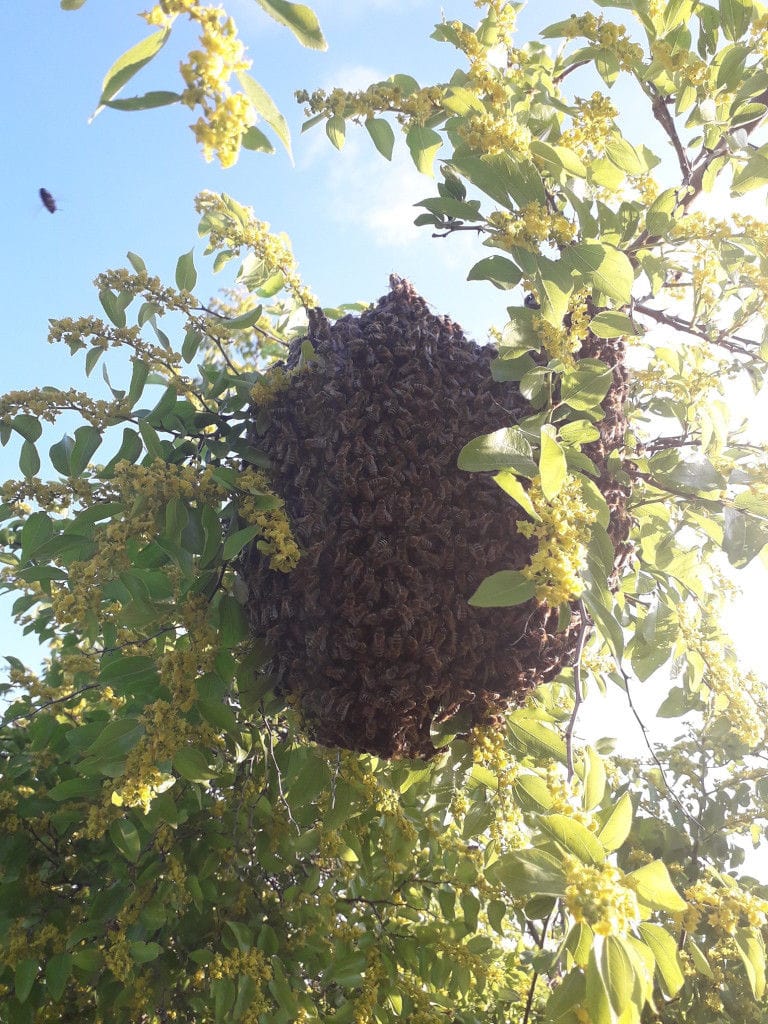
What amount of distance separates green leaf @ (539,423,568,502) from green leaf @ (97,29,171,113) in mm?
726

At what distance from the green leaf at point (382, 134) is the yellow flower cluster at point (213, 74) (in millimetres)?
699

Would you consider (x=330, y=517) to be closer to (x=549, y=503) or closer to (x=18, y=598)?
(x=549, y=503)

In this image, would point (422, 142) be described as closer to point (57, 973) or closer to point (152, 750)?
point (152, 750)

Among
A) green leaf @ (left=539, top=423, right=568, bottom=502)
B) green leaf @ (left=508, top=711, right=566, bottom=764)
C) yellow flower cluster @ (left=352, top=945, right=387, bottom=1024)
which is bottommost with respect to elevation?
yellow flower cluster @ (left=352, top=945, right=387, bottom=1024)

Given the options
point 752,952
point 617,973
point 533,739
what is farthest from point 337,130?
point 752,952

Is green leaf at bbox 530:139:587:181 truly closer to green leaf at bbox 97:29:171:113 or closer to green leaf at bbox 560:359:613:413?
green leaf at bbox 560:359:613:413

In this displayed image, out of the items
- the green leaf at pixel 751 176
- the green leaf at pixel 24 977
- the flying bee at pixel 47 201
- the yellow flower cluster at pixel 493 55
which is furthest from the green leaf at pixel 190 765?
the flying bee at pixel 47 201

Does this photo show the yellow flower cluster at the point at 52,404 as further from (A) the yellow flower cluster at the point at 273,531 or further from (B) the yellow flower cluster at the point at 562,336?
(B) the yellow flower cluster at the point at 562,336

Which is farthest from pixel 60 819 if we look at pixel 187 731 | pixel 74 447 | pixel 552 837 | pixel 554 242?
pixel 554 242

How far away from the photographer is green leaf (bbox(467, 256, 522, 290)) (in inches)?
53.3

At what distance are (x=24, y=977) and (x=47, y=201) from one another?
3.56 meters

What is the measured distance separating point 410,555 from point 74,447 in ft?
2.48

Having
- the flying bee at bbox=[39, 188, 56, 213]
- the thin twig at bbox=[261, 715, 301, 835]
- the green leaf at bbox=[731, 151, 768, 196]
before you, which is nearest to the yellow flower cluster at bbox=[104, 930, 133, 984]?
the thin twig at bbox=[261, 715, 301, 835]

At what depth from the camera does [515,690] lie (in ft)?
4.98
